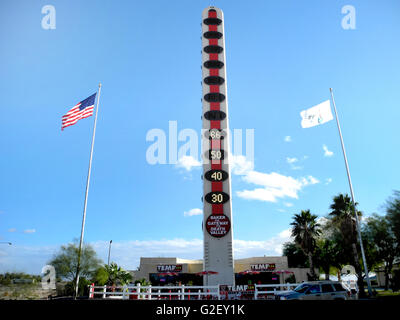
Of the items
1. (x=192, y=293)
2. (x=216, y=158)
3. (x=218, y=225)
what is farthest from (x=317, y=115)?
(x=192, y=293)

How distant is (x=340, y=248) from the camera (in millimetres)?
54969

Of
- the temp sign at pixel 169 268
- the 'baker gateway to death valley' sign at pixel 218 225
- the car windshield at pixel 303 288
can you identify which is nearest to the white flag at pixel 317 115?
the 'baker gateway to death valley' sign at pixel 218 225

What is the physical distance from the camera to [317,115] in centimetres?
3288

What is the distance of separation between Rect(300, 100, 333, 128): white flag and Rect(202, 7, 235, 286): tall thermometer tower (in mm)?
10507

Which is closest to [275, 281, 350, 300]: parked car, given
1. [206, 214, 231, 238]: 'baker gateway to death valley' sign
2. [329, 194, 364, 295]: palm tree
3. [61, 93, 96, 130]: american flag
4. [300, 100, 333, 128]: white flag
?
[206, 214, 231, 238]: 'baker gateway to death valley' sign

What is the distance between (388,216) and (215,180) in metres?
20.5

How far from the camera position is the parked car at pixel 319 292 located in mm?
18000

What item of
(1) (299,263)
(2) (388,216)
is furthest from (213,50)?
(1) (299,263)

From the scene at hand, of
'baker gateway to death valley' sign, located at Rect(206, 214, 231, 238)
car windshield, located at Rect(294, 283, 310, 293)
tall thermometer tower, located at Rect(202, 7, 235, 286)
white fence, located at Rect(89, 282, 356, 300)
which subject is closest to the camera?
car windshield, located at Rect(294, 283, 310, 293)

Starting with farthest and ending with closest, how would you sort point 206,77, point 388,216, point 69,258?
point 69,258
point 206,77
point 388,216

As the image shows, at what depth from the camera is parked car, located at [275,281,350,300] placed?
18000mm

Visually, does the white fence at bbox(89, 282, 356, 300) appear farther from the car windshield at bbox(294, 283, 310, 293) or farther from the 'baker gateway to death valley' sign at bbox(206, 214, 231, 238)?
the 'baker gateway to death valley' sign at bbox(206, 214, 231, 238)
